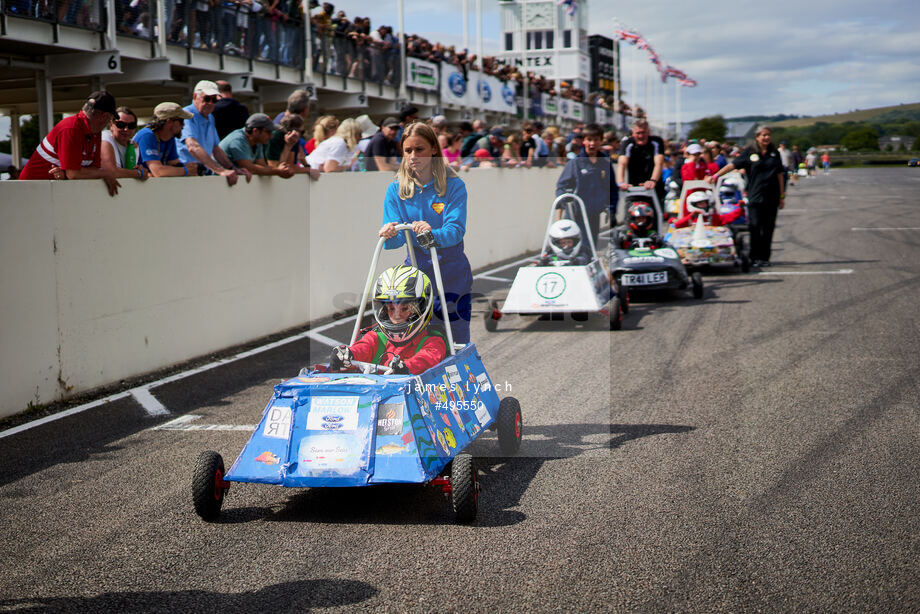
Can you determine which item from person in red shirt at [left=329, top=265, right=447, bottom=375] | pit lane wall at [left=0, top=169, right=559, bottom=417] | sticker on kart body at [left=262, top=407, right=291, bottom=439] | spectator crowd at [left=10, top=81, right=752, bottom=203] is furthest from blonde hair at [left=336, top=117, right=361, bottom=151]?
sticker on kart body at [left=262, top=407, right=291, bottom=439]

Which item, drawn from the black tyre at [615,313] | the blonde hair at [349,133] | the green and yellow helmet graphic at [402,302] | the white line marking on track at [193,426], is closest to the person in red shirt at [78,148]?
the white line marking on track at [193,426]

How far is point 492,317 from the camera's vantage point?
34.9 feet

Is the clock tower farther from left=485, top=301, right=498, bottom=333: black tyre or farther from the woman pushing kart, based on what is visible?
the woman pushing kart

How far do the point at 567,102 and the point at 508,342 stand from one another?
39.3 meters

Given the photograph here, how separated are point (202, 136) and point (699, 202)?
844cm

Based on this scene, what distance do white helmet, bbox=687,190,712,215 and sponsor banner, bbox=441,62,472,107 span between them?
15006 mm

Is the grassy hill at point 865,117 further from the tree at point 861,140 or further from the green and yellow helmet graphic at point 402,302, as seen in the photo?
the green and yellow helmet graphic at point 402,302

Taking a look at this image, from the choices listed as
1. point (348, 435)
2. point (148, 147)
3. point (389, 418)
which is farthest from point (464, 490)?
point (148, 147)

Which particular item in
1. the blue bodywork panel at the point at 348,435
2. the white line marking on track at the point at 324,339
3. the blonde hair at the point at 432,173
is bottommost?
the white line marking on track at the point at 324,339

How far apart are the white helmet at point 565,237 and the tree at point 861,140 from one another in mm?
130911

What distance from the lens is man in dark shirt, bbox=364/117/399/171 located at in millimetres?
13156

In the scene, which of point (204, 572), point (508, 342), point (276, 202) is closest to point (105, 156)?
point (276, 202)

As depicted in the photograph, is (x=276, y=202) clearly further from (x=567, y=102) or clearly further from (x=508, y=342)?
(x=567, y=102)

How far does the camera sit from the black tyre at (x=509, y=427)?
6.04m
